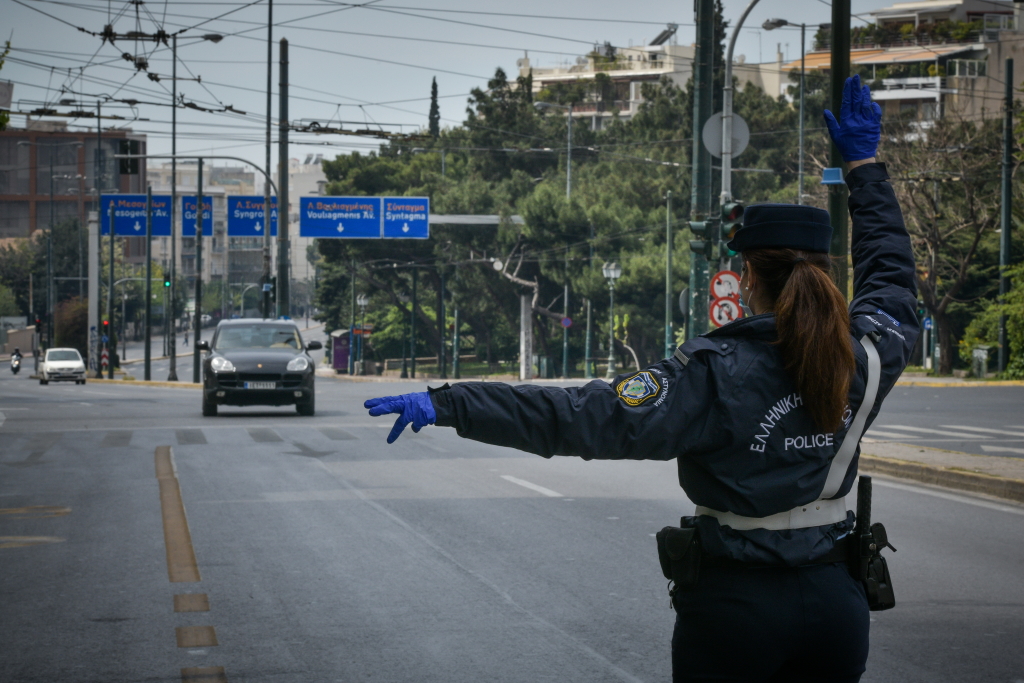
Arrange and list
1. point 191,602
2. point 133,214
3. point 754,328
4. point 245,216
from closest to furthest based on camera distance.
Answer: point 754,328 < point 191,602 < point 245,216 < point 133,214

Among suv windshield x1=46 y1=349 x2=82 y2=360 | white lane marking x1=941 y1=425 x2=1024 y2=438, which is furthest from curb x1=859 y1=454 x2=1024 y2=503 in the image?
suv windshield x1=46 y1=349 x2=82 y2=360

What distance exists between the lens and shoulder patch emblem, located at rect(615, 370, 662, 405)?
2.71 meters

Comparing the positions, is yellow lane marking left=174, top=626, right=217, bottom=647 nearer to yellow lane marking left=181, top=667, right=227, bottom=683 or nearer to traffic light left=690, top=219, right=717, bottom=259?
yellow lane marking left=181, top=667, right=227, bottom=683

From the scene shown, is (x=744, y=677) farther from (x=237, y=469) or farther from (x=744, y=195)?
(x=744, y=195)

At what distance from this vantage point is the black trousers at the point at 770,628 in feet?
8.82

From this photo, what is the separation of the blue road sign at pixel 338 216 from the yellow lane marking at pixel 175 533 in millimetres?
31737

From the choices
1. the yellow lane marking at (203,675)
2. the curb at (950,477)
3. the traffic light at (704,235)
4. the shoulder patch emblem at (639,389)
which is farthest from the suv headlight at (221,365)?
the shoulder patch emblem at (639,389)

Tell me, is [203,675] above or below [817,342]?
below

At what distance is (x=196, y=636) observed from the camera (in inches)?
238

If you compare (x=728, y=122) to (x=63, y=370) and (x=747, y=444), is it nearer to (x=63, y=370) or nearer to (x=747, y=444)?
(x=747, y=444)

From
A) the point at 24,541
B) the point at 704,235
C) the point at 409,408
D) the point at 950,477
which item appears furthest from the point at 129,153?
the point at 409,408

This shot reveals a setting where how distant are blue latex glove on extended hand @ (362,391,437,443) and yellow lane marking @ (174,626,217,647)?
3.51 m

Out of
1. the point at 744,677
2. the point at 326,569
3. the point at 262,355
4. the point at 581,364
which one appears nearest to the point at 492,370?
the point at 581,364

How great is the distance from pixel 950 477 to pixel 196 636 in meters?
8.65
